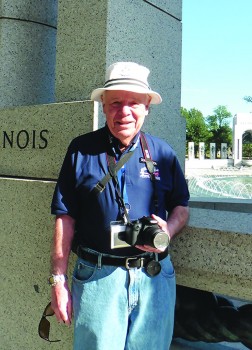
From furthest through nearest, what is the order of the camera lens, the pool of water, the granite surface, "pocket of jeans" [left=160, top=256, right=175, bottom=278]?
1. the pool of water
2. the granite surface
3. "pocket of jeans" [left=160, top=256, right=175, bottom=278]
4. the camera lens

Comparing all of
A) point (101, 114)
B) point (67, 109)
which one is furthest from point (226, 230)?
point (67, 109)

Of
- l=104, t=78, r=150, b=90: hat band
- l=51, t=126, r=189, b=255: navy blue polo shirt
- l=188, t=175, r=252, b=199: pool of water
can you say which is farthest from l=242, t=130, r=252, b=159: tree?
l=104, t=78, r=150, b=90: hat band

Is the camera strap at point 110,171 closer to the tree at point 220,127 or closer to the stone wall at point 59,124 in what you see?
the stone wall at point 59,124

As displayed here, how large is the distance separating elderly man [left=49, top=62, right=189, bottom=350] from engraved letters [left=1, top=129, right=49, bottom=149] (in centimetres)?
103

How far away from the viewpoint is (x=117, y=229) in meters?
1.88

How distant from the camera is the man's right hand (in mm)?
2004

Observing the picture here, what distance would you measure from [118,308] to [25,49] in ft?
9.37

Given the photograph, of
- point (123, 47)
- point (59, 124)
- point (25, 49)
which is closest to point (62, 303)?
point (59, 124)

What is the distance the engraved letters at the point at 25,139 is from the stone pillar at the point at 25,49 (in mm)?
727

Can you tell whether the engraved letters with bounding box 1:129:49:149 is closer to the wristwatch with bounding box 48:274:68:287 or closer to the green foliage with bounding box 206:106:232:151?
the wristwatch with bounding box 48:274:68:287

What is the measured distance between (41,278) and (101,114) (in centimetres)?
124

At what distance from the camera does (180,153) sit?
11.6 feet

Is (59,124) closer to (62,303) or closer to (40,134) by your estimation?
(40,134)

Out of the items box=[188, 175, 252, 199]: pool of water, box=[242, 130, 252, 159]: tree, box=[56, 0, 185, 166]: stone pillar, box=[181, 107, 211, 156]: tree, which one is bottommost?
box=[188, 175, 252, 199]: pool of water
